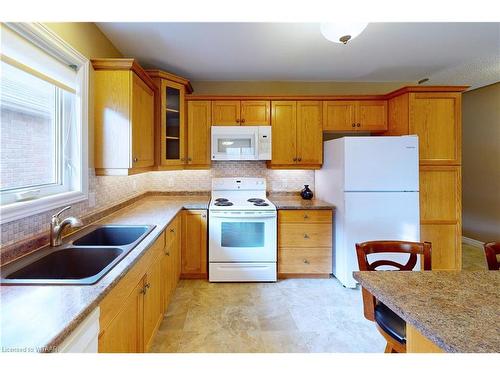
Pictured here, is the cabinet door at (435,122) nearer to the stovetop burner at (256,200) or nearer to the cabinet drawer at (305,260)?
the cabinet drawer at (305,260)

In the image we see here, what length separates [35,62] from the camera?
148 cm

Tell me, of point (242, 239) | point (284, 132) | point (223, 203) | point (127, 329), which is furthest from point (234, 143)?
point (127, 329)

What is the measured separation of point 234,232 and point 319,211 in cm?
101

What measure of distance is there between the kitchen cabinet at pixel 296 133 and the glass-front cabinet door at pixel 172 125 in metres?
1.14

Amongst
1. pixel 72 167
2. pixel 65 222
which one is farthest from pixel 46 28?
pixel 65 222

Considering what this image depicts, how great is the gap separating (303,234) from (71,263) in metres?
2.22

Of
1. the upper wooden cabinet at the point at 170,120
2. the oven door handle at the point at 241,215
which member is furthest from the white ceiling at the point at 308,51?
the oven door handle at the point at 241,215

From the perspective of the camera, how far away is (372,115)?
3.21m

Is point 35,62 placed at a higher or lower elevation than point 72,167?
higher

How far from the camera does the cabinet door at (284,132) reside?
3.20m

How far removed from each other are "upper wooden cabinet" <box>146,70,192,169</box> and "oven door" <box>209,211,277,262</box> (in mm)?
850

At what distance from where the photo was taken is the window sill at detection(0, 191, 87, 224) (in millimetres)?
1225

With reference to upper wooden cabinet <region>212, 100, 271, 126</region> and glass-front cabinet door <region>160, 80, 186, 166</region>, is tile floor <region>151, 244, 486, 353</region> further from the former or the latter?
→ upper wooden cabinet <region>212, 100, 271, 126</region>
